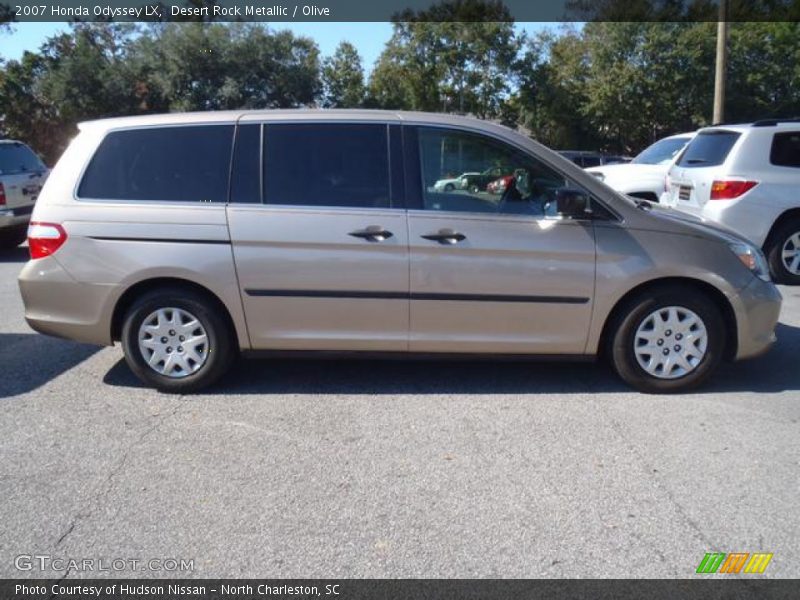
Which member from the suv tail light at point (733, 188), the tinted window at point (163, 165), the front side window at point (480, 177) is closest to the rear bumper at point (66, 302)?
the tinted window at point (163, 165)

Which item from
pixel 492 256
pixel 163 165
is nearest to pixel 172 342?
pixel 163 165

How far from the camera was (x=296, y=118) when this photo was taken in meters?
4.81

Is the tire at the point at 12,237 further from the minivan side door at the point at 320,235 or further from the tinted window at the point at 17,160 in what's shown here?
the minivan side door at the point at 320,235

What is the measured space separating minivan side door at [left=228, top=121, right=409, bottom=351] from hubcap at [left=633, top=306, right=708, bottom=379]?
1.59 m

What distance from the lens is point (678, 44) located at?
30.3 m

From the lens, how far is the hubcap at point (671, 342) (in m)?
4.69

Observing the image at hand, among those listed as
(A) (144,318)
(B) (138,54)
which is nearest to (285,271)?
(A) (144,318)

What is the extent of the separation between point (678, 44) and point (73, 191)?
101ft

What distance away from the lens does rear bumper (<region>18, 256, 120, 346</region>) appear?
4766 mm

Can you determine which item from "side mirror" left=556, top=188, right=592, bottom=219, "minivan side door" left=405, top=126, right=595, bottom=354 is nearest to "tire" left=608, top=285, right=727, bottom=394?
"minivan side door" left=405, top=126, right=595, bottom=354

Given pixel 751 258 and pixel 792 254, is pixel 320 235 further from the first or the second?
pixel 792 254

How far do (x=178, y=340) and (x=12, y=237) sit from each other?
27.5 ft

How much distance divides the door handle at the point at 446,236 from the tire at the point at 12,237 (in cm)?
899

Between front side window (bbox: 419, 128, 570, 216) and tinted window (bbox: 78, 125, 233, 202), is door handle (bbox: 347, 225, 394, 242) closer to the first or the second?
front side window (bbox: 419, 128, 570, 216)
